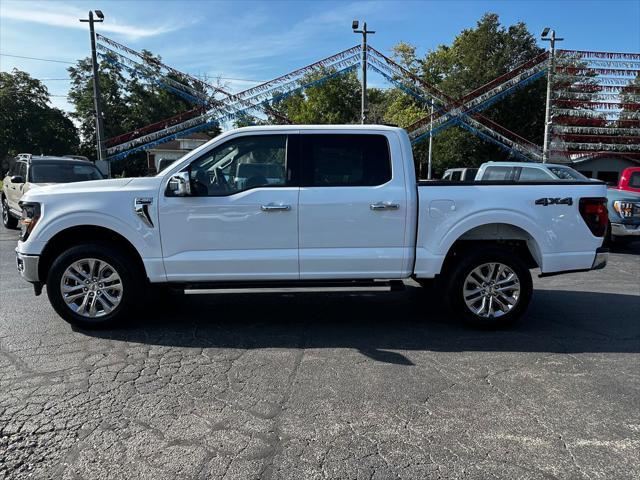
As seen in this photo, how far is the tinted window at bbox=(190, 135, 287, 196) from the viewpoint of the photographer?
4809mm

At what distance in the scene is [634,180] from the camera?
1177 centimetres

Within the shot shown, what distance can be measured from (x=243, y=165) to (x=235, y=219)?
583 mm

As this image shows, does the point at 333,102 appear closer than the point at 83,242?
No

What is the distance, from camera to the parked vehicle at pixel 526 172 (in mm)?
12023

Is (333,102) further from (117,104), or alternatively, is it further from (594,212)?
(594,212)

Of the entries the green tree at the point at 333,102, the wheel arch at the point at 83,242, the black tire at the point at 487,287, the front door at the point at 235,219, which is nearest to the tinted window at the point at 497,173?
the black tire at the point at 487,287

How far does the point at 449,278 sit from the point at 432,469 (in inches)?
103

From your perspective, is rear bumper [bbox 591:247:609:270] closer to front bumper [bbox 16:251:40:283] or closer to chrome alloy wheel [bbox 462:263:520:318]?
chrome alloy wheel [bbox 462:263:520:318]

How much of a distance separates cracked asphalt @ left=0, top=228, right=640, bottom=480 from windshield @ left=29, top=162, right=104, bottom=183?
21.6ft

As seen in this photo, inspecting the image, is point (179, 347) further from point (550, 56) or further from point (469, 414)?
point (550, 56)

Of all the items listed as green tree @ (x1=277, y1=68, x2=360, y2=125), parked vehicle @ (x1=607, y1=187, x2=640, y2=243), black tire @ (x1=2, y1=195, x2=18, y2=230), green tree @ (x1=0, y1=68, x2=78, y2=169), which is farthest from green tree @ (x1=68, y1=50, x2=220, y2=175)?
parked vehicle @ (x1=607, y1=187, x2=640, y2=243)

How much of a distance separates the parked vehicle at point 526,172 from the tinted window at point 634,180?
110 centimetres

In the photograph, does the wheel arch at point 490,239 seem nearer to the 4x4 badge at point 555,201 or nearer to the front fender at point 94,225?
the 4x4 badge at point 555,201

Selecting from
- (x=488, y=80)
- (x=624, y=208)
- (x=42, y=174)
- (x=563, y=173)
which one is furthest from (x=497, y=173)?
(x=488, y=80)
